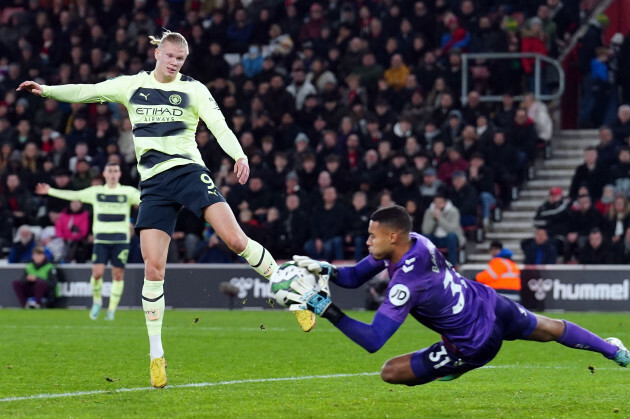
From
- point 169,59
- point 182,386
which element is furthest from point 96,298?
point 169,59

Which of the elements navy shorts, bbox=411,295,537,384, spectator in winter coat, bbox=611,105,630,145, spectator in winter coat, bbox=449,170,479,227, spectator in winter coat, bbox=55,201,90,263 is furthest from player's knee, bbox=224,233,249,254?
spectator in winter coat, bbox=55,201,90,263

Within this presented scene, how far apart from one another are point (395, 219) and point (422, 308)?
568 millimetres

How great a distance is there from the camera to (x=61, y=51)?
26.0 meters

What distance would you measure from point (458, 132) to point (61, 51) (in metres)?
10.1

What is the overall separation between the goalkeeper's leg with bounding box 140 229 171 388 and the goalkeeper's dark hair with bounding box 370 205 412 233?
2306 millimetres

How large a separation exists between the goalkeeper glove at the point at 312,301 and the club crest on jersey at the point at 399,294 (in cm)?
35

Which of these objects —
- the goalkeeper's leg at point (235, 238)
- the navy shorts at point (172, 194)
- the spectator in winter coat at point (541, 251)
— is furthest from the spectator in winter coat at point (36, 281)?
the goalkeeper's leg at point (235, 238)

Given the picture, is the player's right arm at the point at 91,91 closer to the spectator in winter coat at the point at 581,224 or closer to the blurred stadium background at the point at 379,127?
the blurred stadium background at the point at 379,127

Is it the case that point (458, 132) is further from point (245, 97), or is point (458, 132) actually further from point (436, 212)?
point (245, 97)

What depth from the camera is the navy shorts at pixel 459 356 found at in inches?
278

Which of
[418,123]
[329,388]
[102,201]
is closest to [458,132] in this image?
[418,123]

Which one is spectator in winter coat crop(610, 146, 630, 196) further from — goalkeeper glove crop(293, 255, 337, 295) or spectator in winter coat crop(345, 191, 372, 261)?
goalkeeper glove crop(293, 255, 337, 295)

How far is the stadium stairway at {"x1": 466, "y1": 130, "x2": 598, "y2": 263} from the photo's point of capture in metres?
20.7

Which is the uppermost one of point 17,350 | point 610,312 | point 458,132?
point 458,132
